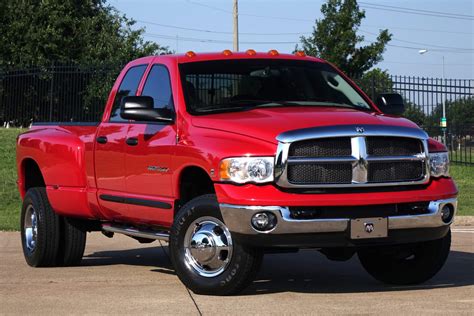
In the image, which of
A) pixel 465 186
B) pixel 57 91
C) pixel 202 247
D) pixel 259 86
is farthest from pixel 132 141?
pixel 57 91

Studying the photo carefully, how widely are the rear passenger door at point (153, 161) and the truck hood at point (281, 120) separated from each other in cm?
40

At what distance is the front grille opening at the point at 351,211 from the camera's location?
7305 mm

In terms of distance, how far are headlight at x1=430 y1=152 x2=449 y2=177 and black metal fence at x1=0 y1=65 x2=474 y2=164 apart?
47.6 feet

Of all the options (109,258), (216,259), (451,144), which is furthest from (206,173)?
(451,144)

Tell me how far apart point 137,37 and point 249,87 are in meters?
37.3

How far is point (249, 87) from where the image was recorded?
874 centimetres

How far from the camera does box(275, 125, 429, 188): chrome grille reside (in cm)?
731

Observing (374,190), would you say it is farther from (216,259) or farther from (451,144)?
(451,144)

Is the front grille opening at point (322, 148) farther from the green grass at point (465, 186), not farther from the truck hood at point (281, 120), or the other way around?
the green grass at point (465, 186)

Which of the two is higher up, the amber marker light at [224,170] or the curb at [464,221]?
the amber marker light at [224,170]

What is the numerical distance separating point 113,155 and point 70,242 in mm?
1604

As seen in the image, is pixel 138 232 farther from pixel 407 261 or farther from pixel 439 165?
pixel 439 165

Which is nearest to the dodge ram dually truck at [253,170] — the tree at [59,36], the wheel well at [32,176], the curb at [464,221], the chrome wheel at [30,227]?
the chrome wheel at [30,227]

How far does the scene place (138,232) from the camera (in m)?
8.90
